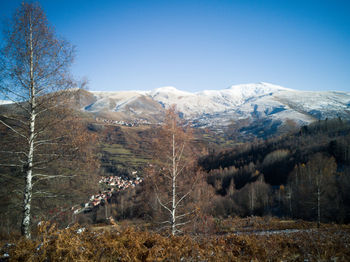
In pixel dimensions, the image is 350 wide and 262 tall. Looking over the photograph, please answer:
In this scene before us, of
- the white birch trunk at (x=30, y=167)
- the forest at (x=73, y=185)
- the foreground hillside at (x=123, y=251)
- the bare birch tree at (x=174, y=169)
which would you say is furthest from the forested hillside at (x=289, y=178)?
the white birch trunk at (x=30, y=167)

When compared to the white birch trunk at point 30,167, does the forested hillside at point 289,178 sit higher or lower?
lower

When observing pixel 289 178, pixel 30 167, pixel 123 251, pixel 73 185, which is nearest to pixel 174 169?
pixel 73 185

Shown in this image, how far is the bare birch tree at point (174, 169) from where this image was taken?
1083 centimetres

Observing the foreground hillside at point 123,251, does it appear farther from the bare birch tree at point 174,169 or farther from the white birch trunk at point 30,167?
the bare birch tree at point 174,169

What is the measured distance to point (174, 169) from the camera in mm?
10617

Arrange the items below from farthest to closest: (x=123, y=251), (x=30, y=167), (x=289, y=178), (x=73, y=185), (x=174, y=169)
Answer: (x=289, y=178) < (x=174, y=169) < (x=73, y=185) < (x=30, y=167) < (x=123, y=251)

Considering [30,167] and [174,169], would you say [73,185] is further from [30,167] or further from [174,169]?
[174,169]

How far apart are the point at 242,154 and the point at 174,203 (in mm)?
124403

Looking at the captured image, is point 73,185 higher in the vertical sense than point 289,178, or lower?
higher

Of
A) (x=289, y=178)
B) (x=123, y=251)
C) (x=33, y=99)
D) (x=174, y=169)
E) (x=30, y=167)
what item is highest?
(x=33, y=99)

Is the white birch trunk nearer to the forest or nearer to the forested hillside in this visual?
the forest

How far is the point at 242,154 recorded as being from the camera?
4929 inches

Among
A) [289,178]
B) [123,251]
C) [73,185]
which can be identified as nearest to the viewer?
[123,251]

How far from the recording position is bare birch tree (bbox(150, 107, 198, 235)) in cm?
1083
